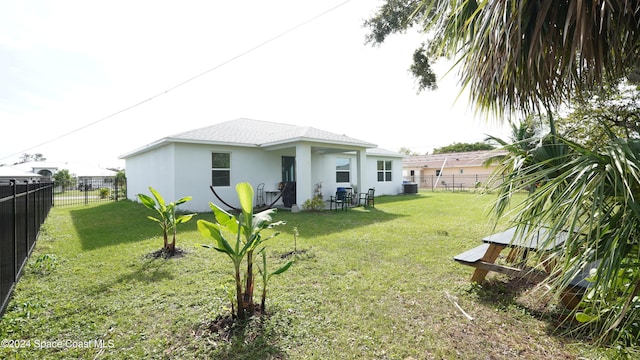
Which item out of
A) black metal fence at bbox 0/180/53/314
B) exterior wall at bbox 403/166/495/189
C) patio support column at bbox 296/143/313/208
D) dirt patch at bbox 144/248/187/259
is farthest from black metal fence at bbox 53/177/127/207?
exterior wall at bbox 403/166/495/189

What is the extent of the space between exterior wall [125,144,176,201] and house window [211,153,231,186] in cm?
156

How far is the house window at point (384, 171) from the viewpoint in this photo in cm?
1988

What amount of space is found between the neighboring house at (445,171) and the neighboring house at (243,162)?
18136 millimetres

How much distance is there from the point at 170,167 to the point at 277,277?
9.14 meters

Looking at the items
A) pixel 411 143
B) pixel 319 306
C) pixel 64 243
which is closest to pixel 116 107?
pixel 64 243

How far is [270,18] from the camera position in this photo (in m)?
8.66

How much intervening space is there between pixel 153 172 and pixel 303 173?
768 cm

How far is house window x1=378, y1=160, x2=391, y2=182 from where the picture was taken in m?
19.9

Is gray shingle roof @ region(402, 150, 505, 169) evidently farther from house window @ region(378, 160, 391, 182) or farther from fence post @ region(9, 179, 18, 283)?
fence post @ region(9, 179, 18, 283)

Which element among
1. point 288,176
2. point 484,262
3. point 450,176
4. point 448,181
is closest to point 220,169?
point 288,176

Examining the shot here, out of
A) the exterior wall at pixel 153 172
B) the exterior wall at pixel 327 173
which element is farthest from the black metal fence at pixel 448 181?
the exterior wall at pixel 153 172

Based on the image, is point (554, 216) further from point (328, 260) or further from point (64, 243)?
point (64, 243)

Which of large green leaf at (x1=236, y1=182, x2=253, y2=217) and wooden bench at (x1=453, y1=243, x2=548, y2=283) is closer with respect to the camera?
large green leaf at (x1=236, y1=182, x2=253, y2=217)

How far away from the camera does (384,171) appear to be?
66.0 feet
